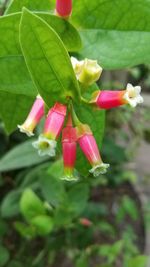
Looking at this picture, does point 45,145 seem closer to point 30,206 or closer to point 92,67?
point 92,67

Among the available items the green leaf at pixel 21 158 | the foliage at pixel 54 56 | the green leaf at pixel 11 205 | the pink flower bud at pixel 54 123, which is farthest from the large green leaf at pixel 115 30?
the green leaf at pixel 11 205

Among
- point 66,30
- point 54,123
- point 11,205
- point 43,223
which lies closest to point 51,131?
point 54,123

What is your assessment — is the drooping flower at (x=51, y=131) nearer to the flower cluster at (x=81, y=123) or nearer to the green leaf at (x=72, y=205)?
the flower cluster at (x=81, y=123)

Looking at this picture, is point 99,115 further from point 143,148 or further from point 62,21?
point 143,148

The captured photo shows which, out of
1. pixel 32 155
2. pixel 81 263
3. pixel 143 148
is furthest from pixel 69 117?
pixel 143 148

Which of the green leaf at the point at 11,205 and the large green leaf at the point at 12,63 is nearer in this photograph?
the large green leaf at the point at 12,63
